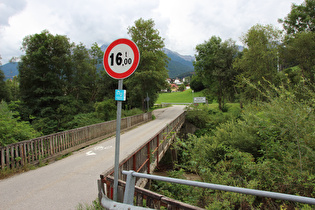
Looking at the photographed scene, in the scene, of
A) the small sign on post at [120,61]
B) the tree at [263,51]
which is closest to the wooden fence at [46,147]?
the small sign on post at [120,61]

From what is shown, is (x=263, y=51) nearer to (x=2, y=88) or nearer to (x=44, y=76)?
(x=44, y=76)

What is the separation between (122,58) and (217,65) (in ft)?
102

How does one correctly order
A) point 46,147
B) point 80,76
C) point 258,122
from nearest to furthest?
point 258,122, point 46,147, point 80,76

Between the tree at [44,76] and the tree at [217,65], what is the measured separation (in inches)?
922

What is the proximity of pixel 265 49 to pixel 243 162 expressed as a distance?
18.9m

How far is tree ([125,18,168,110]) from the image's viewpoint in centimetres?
2591

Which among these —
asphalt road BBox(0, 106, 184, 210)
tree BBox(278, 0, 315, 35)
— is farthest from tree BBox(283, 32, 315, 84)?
asphalt road BBox(0, 106, 184, 210)

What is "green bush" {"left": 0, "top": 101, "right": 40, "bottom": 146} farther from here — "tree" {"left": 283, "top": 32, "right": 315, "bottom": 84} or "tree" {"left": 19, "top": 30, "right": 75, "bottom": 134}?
"tree" {"left": 283, "top": 32, "right": 315, "bottom": 84}

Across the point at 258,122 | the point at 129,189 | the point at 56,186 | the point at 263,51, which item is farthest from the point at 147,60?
the point at 129,189

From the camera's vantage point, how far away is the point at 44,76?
94.9 feet

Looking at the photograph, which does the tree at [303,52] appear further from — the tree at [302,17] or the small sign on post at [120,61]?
the small sign on post at [120,61]

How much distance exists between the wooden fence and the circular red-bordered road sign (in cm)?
561

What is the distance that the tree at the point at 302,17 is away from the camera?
88.6ft

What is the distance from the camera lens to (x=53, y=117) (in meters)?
26.8
